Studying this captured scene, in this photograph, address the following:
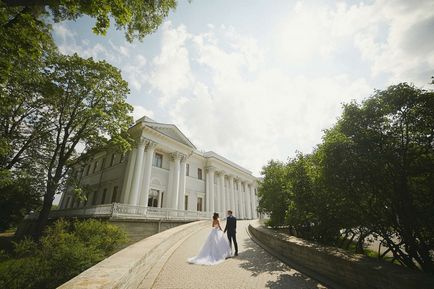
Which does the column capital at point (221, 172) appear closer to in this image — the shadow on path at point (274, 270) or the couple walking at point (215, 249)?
the couple walking at point (215, 249)

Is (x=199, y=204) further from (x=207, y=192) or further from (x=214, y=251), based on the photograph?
(x=214, y=251)

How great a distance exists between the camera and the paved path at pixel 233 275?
181 inches

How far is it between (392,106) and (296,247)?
5099 millimetres

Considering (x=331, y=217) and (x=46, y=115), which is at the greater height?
(x=46, y=115)

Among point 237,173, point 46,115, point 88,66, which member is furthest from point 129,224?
point 237,173

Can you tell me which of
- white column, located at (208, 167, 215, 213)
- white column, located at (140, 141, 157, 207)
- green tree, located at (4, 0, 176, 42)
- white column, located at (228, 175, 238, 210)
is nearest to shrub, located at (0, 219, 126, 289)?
green tree, located at (4, 0, 176, 42)

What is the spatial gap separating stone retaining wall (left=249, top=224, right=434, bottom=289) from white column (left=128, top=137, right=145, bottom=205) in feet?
50.0

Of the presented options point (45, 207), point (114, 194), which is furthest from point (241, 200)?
point (45, 207)

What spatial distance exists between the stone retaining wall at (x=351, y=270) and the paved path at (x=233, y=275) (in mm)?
485

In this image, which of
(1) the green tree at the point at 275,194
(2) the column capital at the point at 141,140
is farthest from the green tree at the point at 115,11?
(2) the column capital at the point at 141,140

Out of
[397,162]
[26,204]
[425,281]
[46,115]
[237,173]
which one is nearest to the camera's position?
[425,281]

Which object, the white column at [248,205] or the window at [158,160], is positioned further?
the white column at [248,205]

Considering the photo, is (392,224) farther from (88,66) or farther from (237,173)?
(237,173)

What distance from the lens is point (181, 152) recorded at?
987 inches
